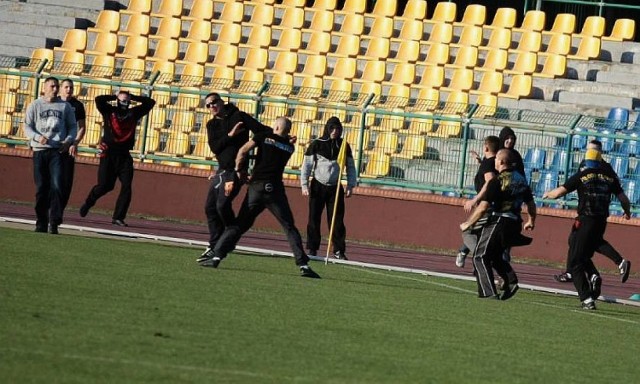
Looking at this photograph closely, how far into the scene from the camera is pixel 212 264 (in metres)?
16.2

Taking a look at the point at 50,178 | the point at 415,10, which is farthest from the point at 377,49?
the point at 50,178

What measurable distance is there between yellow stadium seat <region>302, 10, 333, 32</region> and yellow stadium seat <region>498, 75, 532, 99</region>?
4261 millimetres

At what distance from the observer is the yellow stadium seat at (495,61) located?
28.1 metres

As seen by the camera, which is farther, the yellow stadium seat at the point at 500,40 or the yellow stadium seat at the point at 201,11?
the yellow stadium seat at the point at 201,11

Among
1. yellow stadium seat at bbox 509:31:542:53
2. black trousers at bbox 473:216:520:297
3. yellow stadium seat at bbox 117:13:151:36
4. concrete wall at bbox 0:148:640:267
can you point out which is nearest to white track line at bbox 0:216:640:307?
black trousers at bbox 473:216:520:297

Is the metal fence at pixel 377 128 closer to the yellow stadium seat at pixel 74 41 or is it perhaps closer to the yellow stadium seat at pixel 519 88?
the yellow stadium seat at pixel 519 88

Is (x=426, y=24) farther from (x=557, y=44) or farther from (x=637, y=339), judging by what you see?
(x=637, y=339)

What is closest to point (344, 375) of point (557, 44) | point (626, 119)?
point (626, 119)

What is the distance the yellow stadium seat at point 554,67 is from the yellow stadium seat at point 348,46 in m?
3.64

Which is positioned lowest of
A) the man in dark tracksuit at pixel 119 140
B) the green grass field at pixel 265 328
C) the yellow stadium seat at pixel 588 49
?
the green grass field at pixel 265 328

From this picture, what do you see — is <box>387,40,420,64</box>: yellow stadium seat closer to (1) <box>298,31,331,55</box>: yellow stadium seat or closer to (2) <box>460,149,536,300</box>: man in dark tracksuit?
(1) <box>298,31,331,55</box>: yellow stadium seat

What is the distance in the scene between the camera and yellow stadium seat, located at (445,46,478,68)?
28234 millimetres

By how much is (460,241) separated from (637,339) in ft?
36.7

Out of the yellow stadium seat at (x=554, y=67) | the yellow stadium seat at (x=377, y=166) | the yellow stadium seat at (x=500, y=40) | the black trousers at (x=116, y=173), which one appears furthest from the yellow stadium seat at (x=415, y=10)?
the black trousers at (x=116, y=173)
